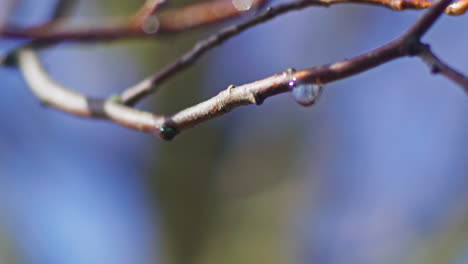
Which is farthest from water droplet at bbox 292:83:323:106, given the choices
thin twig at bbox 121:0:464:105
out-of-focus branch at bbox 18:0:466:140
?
thin twig at bbox 121:0:464:105

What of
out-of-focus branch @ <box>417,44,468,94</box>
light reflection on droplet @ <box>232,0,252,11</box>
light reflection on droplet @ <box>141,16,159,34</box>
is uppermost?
light reflection on droplet @ <box>141,16,159,34</box>

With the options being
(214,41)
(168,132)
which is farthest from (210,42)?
(168,132)

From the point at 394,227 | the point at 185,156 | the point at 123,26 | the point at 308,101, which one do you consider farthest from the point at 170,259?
the point at 308,101

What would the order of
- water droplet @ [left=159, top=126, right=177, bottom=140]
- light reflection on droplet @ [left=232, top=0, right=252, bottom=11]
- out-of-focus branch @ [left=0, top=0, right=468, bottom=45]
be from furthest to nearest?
out-of-focus branch @ [left=0, top=0, right=468, bottom=45] < light reflection on droplet @ [left=232, top=0, right=252, bottom=11] < water droplet @ [left=159, top=126, right=177, bottom=140]

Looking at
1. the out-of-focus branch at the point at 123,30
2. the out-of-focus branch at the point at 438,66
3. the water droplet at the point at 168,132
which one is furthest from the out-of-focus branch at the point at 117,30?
the out-of-focus branch at the point at 438,66

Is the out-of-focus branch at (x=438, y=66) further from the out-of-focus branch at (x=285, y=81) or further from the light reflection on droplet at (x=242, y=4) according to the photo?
the light reflection on droplet at (x=242, y=4)

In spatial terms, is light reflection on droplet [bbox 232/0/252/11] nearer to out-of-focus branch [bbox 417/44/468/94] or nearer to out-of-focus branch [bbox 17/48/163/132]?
out-of-focus branch [bbox 17/48/163/132]
